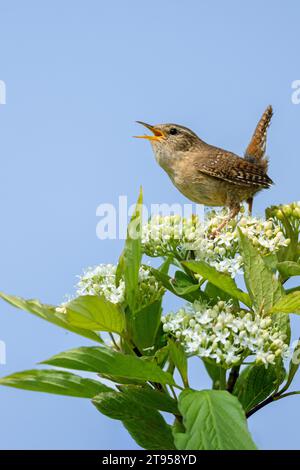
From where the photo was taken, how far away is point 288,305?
3166 mm

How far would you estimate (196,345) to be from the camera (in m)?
3.07

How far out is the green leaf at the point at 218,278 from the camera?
3.05m

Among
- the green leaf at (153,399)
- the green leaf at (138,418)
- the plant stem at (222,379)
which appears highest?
the plant stem at (222,379)

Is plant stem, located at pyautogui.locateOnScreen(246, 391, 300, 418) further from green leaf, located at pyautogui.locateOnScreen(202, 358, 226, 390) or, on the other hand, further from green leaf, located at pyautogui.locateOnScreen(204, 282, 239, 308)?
green leaf, located at pyautogui.locateOnScreen(204, 282, 239, 308)

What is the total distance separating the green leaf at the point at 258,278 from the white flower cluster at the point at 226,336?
9 centimetres

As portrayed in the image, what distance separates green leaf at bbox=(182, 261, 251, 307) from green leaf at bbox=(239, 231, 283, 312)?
5cm

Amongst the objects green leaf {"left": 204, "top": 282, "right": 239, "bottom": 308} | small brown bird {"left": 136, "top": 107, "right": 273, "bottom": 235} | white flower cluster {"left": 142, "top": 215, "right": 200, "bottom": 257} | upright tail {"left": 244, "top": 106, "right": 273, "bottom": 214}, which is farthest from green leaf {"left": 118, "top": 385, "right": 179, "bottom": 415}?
upright tail {"left": 244, "top": 106, "right": 273, "bottom": 214}

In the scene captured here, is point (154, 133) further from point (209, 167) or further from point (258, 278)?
point (258, 278)

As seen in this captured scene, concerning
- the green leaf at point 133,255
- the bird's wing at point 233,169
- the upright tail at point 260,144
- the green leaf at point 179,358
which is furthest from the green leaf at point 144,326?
the upright tail at point 260,144

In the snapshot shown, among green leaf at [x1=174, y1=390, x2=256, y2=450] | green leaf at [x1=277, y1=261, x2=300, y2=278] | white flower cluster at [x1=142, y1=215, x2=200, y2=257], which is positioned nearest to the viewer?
green leaf at [x1=174, y1=390, x2=256, y2=450]

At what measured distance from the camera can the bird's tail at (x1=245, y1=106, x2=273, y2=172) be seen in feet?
19.6

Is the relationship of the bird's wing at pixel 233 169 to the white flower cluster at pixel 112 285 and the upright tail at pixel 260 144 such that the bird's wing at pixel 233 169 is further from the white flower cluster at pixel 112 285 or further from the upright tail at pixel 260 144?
the white flower cluster at pixel 112 285

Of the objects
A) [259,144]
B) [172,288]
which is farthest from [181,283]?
[259,144]
